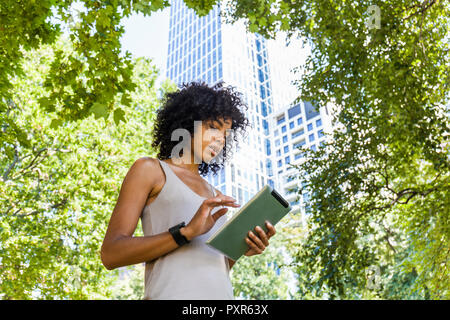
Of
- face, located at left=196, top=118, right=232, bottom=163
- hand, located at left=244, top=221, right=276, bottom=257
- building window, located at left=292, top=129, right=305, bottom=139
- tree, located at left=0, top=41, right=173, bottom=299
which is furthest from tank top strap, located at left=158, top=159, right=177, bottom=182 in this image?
building window, located at left=292, top=129, right=305, bottom=139

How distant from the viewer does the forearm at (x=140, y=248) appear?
128 centimetres

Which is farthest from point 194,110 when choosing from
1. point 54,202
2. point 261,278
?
point 261,278

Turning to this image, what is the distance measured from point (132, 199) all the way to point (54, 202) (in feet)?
31.9

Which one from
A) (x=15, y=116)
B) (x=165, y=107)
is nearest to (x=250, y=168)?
(x=15, y=116)

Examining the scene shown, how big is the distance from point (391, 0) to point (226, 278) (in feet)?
20.9

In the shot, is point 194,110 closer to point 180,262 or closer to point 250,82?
point 180,262

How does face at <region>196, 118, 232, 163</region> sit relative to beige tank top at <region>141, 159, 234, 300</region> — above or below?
above

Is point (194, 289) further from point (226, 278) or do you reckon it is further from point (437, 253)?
point (437, 253)

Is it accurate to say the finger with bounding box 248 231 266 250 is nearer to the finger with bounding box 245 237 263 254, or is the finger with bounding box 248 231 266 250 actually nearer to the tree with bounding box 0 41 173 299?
the finger with bounding box 245 237 263 254

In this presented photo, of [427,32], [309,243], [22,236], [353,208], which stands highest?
[427,32]

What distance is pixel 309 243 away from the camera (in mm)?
6777

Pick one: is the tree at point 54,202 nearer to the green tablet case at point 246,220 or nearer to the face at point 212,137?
the face at point 212,137

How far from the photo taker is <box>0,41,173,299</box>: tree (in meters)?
9.27

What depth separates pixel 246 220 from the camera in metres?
1.40
